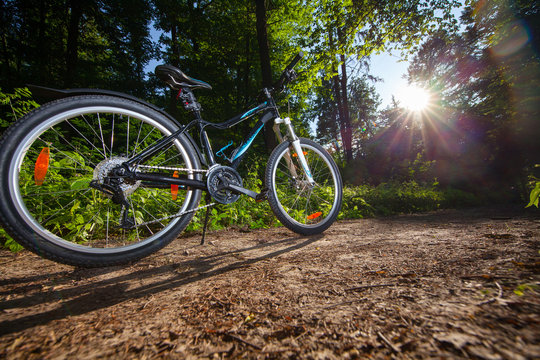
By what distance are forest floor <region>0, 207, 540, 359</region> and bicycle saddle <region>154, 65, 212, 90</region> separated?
1.41m

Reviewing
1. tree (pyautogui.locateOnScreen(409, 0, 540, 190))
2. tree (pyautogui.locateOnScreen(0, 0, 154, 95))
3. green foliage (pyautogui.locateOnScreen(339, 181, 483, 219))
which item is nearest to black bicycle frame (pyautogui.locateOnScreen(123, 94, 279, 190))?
green foliage (pyautogui.locateOnScreen(339, 181, 483, 219))

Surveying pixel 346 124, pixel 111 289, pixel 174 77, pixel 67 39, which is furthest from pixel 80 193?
pixel 346 124

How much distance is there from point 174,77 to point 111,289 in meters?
1.54

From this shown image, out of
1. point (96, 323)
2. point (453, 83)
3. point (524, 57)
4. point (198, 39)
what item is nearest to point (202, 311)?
point (96, 323)

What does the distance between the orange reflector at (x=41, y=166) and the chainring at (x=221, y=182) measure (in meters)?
1.00

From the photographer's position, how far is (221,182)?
1.84m

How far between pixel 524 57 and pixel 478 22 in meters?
4.13

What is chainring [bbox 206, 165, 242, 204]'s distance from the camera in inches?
69.8

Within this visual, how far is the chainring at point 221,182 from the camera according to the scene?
→ 1.77 metres

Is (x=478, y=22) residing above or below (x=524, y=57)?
above

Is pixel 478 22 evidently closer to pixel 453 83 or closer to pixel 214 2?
pixel 453 83

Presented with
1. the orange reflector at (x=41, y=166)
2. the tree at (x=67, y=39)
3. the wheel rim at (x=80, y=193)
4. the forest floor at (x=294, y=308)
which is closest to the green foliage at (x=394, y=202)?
the forest floor at (x=294, y=308)

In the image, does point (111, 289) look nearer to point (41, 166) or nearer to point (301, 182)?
point (41, 166)

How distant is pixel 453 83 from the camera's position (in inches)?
507
